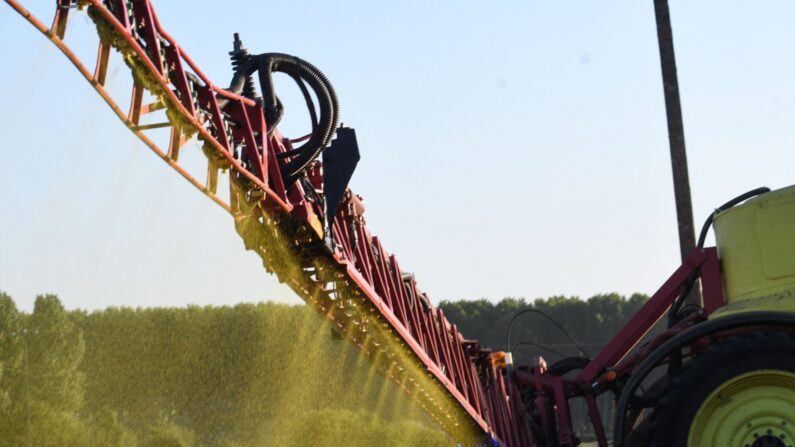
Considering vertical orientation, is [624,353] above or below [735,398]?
above

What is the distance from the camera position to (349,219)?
11.2 m

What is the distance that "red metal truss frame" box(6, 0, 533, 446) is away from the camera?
8617 millimetres

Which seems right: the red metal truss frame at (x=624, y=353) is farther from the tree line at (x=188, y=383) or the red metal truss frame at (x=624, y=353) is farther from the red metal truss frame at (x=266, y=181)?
the tree line at (x=188, y=383)

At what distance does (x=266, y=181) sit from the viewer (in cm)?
991

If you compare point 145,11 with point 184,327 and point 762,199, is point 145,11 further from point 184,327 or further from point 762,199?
point 184,327

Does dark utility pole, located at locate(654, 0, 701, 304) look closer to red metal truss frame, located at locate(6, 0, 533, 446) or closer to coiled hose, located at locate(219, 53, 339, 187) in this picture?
red metal truss frame, located at locate(6, 0, 533, 446)

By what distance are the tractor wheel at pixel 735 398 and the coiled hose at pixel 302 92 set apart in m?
3.64

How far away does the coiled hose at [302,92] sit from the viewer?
33.9 feet

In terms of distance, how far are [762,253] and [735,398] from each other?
119 cm

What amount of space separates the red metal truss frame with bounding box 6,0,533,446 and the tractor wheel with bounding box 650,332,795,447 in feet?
11.1

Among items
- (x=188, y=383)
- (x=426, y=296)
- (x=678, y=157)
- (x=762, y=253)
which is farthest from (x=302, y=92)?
(x=188, y=383)

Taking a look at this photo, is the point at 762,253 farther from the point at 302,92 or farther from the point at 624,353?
the point at 302,92

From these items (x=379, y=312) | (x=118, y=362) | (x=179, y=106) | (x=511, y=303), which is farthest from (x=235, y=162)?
(x=511, y=303)

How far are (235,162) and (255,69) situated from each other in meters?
1.24
